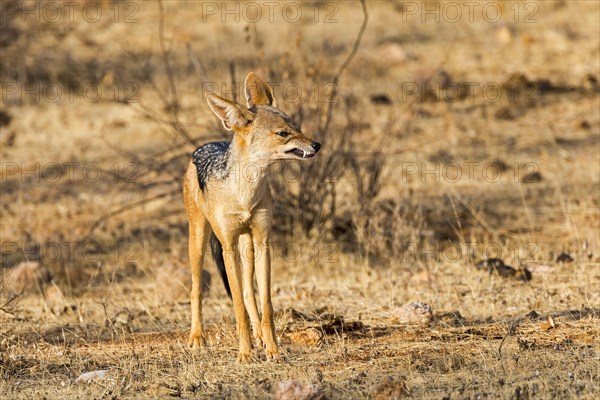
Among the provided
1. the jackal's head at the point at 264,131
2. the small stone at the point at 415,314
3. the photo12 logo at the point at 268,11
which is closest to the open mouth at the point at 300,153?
the jackal's head at the point at 264,131

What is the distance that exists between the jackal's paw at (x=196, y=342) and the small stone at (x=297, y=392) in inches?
73.8

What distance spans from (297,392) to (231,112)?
80.3 inches

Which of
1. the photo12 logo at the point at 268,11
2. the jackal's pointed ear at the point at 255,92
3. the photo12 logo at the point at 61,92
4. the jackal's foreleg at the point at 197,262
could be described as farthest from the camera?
the photo12 logo at the point at 268,11

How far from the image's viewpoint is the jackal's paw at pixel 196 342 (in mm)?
7680

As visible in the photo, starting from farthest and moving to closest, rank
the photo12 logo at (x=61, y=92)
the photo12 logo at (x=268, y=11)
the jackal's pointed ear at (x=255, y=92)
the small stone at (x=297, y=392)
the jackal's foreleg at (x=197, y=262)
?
the photo12 logo at (x=268, y=11) → the photo12 logo at (x=61, y=92) → the jackal's foreleg at (x=197, y=262) → the jackal's pointed ear at (x=255, y=92) → the small stone at (x=297, y=392)

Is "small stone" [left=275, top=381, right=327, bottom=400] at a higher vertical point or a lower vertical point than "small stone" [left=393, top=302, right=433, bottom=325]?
lower

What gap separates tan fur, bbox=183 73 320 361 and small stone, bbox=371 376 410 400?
120 cm

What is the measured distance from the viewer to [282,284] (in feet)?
33.1

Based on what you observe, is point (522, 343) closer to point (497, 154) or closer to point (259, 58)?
point (259, 58)

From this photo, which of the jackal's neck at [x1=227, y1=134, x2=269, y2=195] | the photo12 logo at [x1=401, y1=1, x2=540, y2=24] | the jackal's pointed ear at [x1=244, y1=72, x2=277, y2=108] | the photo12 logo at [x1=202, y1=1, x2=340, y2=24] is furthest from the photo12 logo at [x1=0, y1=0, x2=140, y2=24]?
the jackal's neck at [x1=227, y1=134, x2=269, y2=195]

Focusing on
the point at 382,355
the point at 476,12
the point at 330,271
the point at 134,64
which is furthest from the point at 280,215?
the point at 476,12

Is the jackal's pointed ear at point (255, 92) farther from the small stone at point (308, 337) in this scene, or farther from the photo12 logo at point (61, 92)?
the photo12 logo at point (61, 92)

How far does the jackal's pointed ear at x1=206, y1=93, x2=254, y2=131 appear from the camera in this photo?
7012 millimetres

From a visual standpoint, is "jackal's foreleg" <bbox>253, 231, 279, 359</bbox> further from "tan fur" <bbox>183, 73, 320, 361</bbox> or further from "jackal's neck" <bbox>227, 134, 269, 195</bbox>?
"jackal's neck" <bbox>227, 134, 269, 195</bbox>
